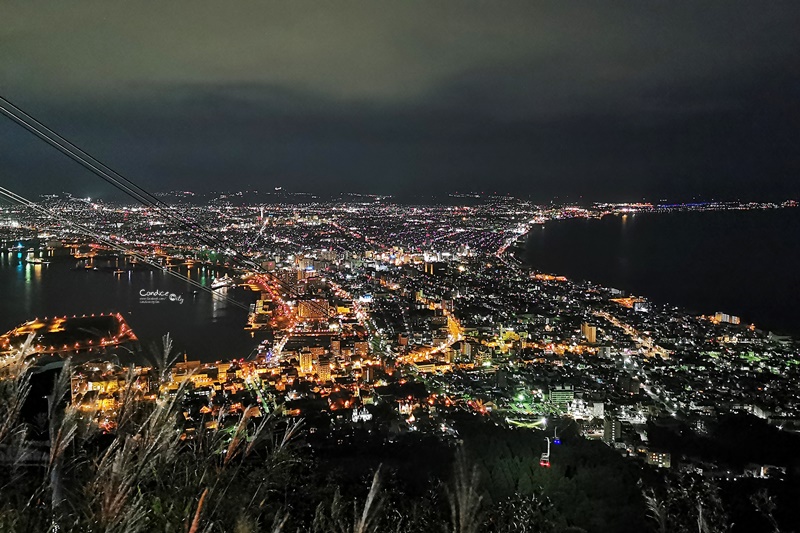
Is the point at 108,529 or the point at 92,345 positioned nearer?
the point at 108,529

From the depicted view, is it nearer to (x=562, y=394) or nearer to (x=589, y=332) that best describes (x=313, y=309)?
(x=589, y=332)

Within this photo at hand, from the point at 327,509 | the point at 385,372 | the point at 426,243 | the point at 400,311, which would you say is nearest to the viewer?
the point at 327,509

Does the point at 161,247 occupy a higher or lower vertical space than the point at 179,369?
higher

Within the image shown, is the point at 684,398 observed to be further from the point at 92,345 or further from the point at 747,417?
the point at 92,345

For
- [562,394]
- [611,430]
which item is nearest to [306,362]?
[562,394]

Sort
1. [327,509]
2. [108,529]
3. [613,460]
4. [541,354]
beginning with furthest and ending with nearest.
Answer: [541,354] → [613,460] → [327,509] → [108,529]

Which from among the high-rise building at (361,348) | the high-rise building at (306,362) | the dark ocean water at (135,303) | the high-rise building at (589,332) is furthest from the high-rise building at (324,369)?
the high-rise building at (589,332)

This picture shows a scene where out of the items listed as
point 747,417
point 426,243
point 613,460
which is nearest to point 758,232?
point 426,243
